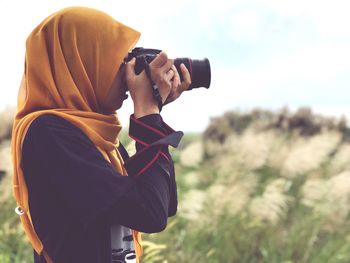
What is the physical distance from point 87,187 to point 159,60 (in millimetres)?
428

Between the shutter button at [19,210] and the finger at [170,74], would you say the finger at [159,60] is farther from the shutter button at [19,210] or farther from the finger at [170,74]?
the shutter button at [19,210]

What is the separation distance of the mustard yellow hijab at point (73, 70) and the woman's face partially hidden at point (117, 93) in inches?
0.8

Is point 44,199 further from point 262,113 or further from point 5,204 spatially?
point 262,113

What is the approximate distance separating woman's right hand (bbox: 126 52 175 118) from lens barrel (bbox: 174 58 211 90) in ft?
0.52

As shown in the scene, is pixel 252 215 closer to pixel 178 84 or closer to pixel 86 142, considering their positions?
pixel 178 84

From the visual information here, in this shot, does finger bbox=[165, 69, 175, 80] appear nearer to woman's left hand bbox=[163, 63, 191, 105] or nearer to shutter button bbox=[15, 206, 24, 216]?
woman's left hand bbox=[163, 63, 191, 105]

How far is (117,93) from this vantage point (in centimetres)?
180

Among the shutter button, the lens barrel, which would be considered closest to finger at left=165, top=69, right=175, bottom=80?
the lens barrel

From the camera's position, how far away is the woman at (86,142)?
1590 mm

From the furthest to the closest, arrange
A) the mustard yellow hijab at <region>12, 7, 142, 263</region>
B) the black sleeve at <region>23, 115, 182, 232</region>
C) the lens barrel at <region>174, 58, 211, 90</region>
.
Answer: the lens barrel at <region>174, 58, 211, 90</region>, the mustard yellow hijab at <region>12, 7, 142, 263</region>, the black sleeve at <region>23, 115, 182, 232</region>

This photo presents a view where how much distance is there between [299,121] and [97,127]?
8386 millimetres

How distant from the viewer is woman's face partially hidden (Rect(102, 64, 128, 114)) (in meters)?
1.79

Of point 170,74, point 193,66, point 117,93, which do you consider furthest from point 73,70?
point 193,66

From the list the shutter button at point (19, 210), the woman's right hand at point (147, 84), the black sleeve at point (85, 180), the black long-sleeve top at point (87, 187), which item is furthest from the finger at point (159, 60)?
the shutter button at point (19, 210)
